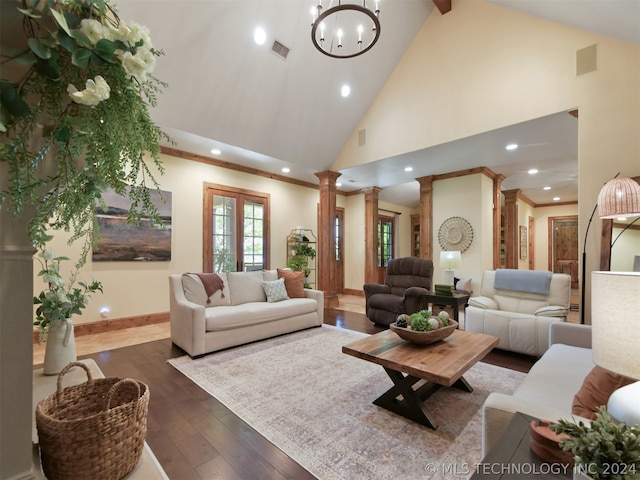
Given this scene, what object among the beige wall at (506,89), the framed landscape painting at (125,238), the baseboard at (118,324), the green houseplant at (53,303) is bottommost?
the baseboard at (118,324)

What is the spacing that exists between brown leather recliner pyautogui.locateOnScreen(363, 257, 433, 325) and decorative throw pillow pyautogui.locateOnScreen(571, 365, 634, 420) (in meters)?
2.79

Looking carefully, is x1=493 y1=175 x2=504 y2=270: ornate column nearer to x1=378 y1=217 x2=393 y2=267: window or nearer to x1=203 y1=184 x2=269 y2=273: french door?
x1=378 y1=217 x2=393 y2=267: window

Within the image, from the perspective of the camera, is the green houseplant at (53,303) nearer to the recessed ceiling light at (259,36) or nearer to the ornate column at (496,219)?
the recessed ceiling light at (259,36)

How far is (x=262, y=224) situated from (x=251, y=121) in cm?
232

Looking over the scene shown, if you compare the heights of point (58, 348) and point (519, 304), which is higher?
point (58, 348)

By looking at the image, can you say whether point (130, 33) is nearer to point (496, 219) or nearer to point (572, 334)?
point (572, 334)

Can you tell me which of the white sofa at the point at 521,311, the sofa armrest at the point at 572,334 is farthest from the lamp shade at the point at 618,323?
the white sofa at the point at 521,311

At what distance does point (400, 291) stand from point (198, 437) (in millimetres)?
3601

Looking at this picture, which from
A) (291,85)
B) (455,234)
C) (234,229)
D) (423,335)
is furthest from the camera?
(455,234)

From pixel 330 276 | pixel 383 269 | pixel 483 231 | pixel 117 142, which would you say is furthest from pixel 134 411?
pixel 383 269

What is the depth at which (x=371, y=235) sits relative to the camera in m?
7.42

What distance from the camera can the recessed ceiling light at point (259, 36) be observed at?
3.49 meters

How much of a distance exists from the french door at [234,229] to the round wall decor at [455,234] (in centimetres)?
370

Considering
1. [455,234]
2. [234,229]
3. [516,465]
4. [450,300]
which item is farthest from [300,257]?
[516,465]
